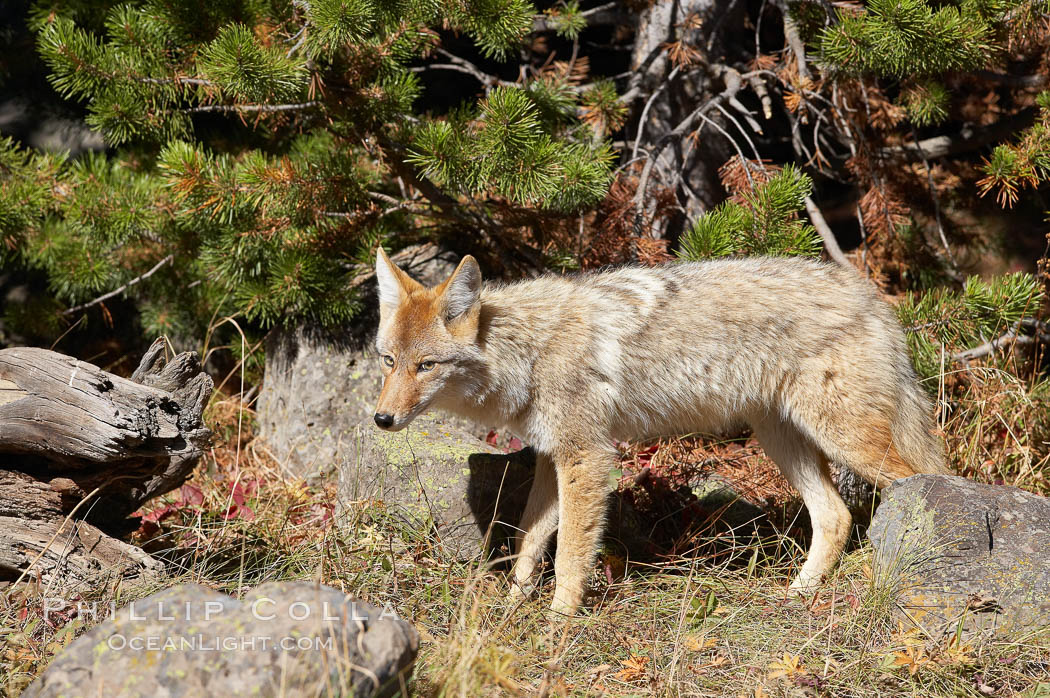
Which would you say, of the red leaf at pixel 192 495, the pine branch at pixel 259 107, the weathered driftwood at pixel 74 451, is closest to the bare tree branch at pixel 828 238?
the pine branch at pixel 259 107

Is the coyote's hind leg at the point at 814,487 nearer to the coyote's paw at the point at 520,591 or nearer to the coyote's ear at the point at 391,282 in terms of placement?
the coyote's paw at the point at 520,591

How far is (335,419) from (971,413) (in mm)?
4805

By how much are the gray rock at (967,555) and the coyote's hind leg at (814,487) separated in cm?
66

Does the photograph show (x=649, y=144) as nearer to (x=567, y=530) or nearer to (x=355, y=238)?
(x=355, y=238)

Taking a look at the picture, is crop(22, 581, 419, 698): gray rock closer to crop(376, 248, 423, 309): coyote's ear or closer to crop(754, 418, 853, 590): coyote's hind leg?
crop(376, 248, 423, 309): coyote's ear

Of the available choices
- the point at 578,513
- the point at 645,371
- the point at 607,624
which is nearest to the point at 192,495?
the point at 578,513

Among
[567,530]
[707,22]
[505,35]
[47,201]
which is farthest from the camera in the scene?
[707,22]

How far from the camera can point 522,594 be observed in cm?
441

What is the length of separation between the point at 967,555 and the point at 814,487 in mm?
1201

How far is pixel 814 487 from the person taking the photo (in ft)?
17.3

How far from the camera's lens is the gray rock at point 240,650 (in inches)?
105

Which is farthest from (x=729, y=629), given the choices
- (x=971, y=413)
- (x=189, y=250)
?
(x=189, y=250)

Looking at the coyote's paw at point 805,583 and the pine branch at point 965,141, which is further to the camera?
the pine branch at point 965,141

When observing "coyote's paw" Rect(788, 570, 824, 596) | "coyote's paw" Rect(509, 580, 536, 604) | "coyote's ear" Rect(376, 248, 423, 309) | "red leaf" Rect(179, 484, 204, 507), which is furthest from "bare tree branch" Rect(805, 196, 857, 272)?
"red leaf" Rect(179, 484, 204, 507)
